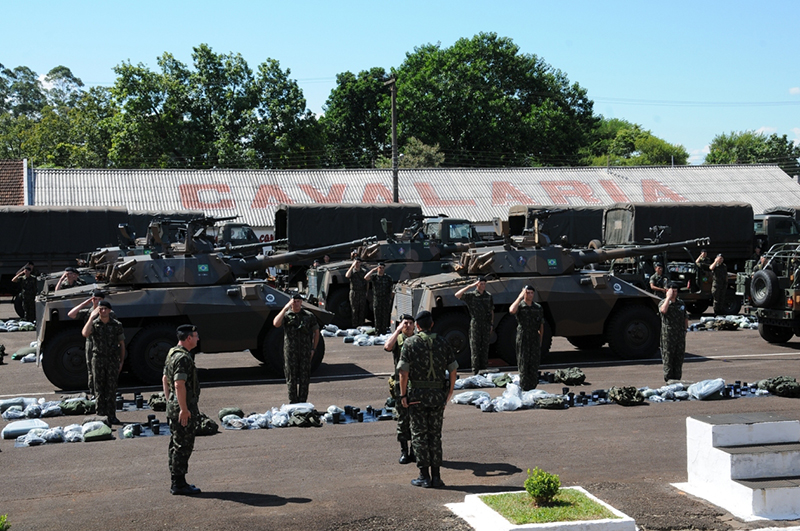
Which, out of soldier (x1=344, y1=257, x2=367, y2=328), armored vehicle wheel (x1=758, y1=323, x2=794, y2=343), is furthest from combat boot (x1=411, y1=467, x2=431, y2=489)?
soldier (x1=344, y1=257, x2=367, y2=328)

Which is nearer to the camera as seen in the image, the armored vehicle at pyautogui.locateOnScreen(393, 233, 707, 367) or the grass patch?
the grass patch

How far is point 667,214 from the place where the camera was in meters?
26.2

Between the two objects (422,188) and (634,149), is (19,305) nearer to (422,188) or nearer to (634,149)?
(422,188)

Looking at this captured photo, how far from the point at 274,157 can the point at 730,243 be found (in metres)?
27.4

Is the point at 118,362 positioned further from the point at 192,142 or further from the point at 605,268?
the point at 192,142

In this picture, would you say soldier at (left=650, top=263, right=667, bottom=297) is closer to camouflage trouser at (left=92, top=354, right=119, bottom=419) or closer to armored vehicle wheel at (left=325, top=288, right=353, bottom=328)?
armored vehicle wheel at (left=325, top=288, right=353, bottom=328)

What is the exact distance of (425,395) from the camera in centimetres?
788

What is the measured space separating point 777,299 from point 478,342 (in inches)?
263

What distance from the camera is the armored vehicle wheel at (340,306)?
21062 millimetres

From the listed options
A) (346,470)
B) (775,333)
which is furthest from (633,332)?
(346,470)

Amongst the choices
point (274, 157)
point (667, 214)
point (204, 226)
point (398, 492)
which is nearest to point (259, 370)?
point (204, 226)

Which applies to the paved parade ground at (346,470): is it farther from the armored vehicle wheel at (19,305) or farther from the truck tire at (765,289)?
the armored vehicle wheel at (19,305)

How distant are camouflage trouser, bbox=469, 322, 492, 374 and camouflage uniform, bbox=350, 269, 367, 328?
6459 mm

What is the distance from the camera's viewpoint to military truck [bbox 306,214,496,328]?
2109 cm
